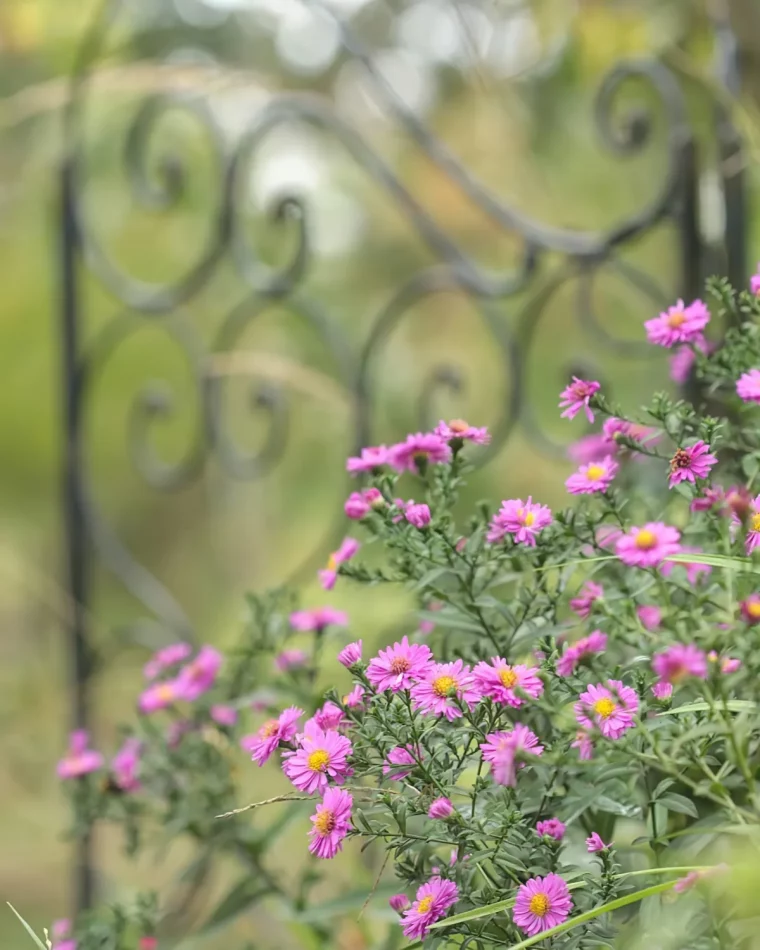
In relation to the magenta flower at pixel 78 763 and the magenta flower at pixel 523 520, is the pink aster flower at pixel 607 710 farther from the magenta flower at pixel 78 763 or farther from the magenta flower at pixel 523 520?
the magenta flower at pixel 78 763

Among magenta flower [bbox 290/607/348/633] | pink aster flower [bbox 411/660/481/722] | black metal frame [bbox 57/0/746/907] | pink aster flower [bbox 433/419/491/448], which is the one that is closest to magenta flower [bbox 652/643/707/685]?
pink aster flower [bbox 411/660/481/722]

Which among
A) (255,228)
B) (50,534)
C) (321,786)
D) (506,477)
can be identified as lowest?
(321,786)

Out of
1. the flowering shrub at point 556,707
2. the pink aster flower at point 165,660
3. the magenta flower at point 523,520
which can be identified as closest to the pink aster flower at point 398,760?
the flowering shrub at point 556,707

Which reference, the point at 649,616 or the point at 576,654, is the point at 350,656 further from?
the point at 649,616

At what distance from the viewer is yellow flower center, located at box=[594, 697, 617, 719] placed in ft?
1.33

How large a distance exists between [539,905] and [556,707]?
0.08 m

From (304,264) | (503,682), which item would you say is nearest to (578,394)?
(503,682)

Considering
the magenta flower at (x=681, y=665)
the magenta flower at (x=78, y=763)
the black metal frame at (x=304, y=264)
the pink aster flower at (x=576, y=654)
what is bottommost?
the magenta flower at (x=681, y=665)

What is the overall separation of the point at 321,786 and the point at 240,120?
1.61 m

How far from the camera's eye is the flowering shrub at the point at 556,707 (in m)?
0.40

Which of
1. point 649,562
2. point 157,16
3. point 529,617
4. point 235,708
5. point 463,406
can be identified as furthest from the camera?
point 157,16

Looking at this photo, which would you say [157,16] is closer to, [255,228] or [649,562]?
[255,228]

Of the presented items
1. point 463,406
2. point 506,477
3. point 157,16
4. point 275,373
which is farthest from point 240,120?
point 275,373

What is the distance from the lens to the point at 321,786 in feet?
1.40
